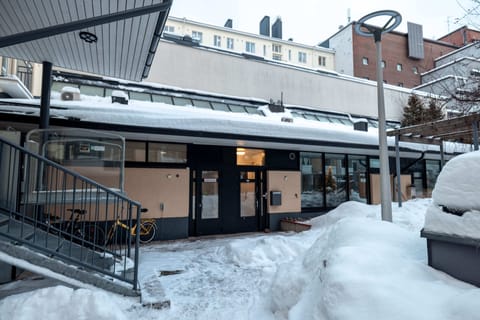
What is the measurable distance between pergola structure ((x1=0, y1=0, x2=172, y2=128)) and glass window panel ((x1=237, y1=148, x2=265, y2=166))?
147 inches

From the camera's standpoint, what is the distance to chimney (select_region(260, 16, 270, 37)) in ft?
107

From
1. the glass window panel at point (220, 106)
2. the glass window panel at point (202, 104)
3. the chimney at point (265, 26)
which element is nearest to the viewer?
the glass window panel at point (202, 104)

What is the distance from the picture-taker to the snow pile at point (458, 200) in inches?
79.4

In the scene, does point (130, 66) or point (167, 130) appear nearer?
point (130, 66)

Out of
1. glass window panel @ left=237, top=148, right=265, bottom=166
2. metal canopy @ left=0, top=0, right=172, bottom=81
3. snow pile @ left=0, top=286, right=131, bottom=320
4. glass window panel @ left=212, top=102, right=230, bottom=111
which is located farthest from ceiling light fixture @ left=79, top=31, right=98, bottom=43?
glass window panel @ left=212, top=102, right=230, bottom=111

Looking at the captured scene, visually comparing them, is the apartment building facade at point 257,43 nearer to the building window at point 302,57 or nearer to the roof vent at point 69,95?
the building window at point 302,57

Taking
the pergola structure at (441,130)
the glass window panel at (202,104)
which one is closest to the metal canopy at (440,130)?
the pergola structure at (441,130)

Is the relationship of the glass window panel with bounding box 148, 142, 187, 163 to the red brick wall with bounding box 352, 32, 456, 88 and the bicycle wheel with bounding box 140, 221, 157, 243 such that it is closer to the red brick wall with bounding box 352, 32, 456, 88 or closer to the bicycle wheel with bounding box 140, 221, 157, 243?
the bicycle wheel with bounding box 140, 221, 157, 243

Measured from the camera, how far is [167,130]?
21.0ft

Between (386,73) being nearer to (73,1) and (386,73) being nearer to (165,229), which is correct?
(165,229)

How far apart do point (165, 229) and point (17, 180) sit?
3493mm

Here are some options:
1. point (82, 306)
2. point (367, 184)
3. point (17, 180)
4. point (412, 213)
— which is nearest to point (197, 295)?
point (82, 306)

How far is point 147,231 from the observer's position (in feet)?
24.4

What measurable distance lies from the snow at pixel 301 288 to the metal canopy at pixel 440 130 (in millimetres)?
3704
